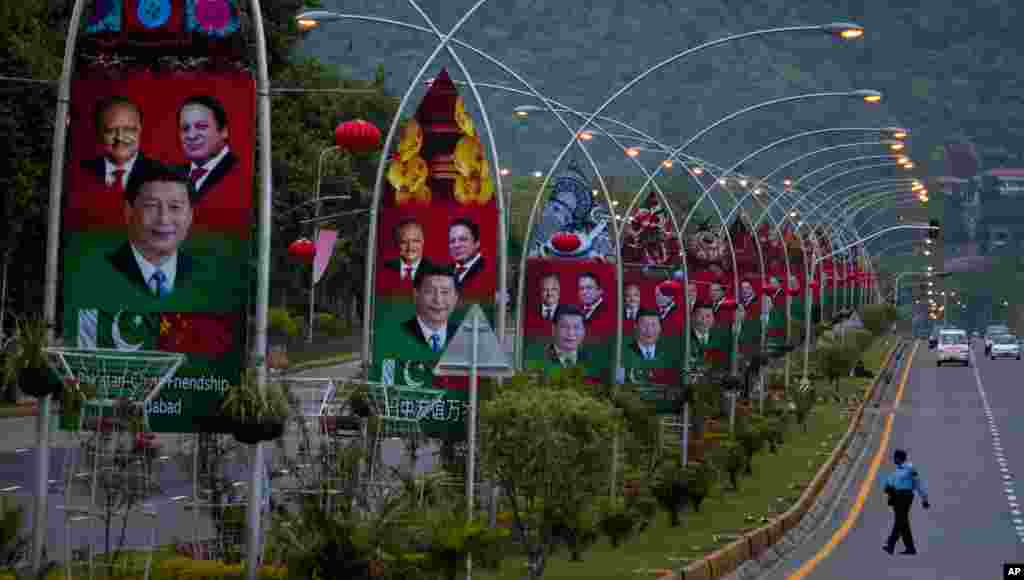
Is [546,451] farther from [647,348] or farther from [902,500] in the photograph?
[647,348]

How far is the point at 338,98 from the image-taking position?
292ft

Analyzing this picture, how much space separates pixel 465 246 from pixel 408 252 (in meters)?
0.75

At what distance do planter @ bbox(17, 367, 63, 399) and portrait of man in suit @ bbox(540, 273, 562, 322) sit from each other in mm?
16858

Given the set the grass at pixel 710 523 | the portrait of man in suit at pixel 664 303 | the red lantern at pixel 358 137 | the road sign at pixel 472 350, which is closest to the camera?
the road sign at pixel 472 350

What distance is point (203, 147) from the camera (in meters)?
20.7

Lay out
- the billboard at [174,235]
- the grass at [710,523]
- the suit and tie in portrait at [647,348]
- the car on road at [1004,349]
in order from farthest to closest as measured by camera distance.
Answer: the car on road at [1004,349] → the suit and tie in portrait at [647,348] → the grass at [710,523] → the billboard at [174,235]

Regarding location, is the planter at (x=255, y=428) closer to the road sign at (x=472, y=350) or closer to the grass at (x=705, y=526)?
the road sign at (x=472, y=350)

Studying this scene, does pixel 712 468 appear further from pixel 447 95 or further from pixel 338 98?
pixel 338 98

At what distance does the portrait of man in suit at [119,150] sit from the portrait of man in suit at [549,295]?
1638cm

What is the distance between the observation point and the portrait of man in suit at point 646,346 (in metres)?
41.2

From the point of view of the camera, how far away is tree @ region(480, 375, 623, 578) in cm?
2439

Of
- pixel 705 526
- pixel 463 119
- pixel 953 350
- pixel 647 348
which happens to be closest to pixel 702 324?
pixel 647 348

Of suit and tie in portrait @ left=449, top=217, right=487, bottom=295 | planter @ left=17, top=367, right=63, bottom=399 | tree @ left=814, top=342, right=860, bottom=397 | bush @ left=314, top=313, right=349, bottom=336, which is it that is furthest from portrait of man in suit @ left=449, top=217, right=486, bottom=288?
bush @ left=314, top=313, right=349, bottom=336

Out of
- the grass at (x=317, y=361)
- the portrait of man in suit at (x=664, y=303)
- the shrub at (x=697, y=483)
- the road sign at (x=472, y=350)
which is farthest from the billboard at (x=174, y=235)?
the grass at (x=317, y=361)
